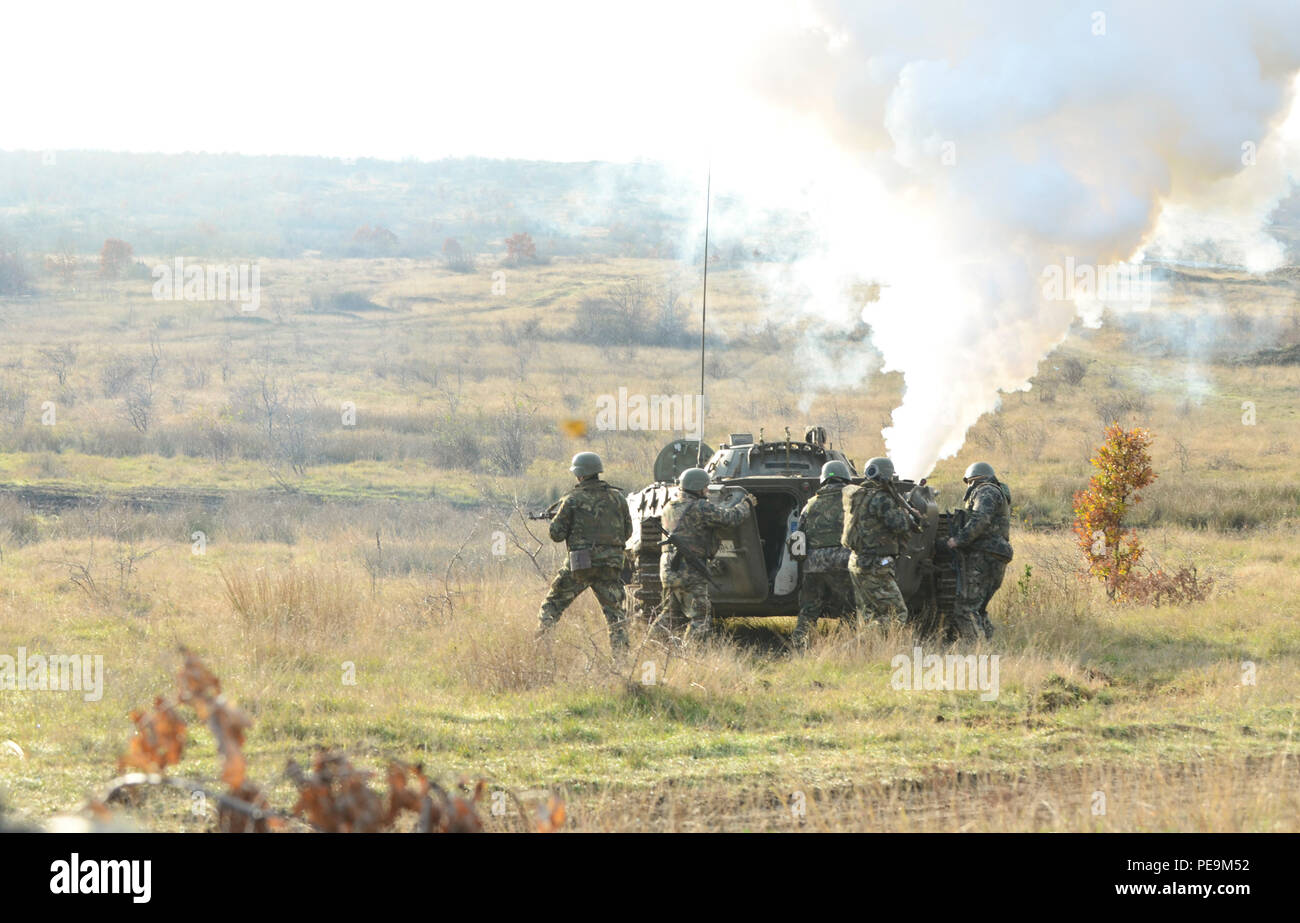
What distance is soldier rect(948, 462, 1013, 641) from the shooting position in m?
12.5

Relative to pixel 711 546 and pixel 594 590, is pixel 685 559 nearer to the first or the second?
pixel 711 546

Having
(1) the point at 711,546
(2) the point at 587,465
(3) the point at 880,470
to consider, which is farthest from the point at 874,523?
(2) the point at 587,465

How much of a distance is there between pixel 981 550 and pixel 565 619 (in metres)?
4.15

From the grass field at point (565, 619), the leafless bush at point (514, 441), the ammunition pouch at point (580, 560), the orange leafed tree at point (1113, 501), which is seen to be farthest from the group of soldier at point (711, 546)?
the leafless bush at point (514, 441)

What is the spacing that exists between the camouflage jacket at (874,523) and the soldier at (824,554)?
0.34m

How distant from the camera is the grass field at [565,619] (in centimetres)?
744

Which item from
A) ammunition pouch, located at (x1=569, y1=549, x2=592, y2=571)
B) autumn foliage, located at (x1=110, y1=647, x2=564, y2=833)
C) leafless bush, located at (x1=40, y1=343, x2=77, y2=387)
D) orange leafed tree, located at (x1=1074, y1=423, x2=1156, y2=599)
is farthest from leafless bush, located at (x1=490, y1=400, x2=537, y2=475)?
autumn foliage, located at (x1=110, y1=647, x2=564, y2=833)

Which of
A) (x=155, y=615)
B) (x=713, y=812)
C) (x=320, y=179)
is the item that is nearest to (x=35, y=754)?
(x=713, y=812)

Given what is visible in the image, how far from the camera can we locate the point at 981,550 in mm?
12641

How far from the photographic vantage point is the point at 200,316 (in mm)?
50438

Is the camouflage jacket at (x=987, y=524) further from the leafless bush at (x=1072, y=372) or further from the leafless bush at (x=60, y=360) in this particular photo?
the leafless bush at (x=60, y=360)

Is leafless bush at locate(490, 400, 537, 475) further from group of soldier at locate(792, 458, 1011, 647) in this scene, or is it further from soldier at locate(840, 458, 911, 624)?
soldier at locate(840, 458, 911, 624)

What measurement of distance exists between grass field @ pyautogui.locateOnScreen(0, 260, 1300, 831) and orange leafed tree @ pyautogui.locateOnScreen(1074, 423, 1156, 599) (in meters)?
0.46

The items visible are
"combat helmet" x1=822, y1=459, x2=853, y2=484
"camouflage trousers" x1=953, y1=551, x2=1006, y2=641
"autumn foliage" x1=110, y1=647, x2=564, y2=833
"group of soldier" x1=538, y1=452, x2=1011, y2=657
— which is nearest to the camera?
"autumn foliage" x1=110, y1=647, x2=564, y2=833
